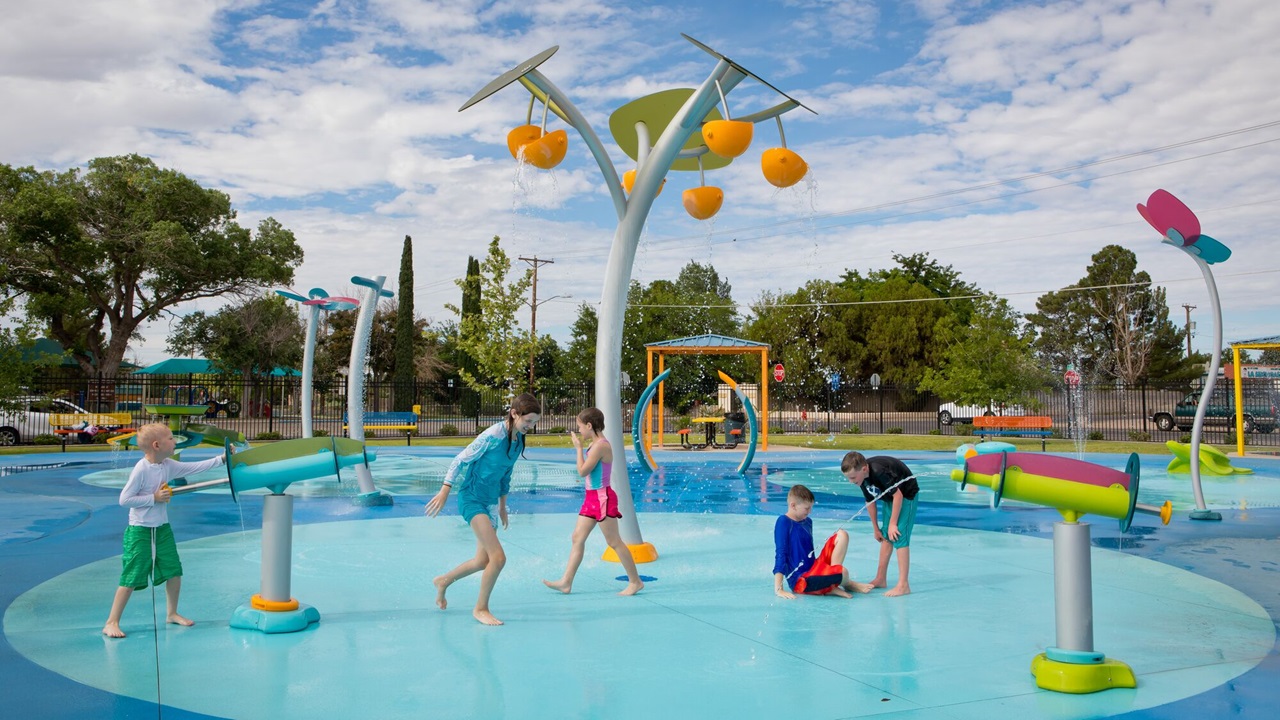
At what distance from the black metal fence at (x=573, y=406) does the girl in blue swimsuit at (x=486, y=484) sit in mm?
22134

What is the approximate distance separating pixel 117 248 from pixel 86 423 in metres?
13.5

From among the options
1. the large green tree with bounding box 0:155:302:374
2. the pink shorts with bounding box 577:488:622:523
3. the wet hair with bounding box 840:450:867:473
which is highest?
the large green tree with bounding box 0:155:302:374

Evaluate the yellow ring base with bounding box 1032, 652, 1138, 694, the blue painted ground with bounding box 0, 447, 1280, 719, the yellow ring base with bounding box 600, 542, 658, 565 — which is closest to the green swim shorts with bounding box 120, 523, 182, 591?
the blue painted ground with bounding box 0, 447, 1280, 719

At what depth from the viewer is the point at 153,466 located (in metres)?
5.23

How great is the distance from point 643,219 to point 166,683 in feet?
16.9

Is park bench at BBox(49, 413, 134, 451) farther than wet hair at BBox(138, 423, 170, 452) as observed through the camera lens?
Yes

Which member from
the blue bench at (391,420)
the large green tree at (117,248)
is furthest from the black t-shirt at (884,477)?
the large green tree at (117,248)

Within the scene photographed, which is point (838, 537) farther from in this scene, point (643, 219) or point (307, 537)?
point (307, 537)

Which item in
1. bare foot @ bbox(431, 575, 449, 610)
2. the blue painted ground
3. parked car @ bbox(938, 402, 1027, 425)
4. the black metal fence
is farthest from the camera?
parked car @ bbox(938, 402, 1027, 425)

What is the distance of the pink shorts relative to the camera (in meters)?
6.20

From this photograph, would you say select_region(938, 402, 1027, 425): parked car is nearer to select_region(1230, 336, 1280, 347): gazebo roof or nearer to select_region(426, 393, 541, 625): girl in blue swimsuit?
select_region(1230, 336, 1280, 347): gazebo roof

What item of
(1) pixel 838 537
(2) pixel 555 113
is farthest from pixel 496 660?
(2) pixel 555 113

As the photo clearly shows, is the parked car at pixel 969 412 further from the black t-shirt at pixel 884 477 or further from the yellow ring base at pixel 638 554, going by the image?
the black t-shirt at pixel 884 477

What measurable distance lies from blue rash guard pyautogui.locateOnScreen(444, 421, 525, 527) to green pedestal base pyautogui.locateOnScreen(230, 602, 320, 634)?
113cm
